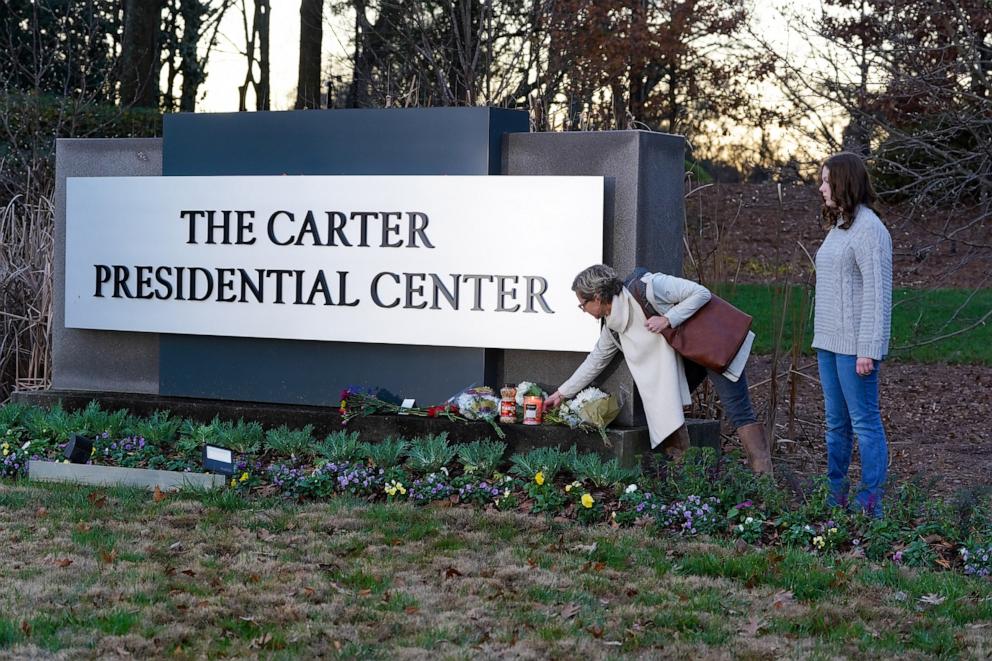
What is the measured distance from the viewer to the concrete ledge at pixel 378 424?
7148mm

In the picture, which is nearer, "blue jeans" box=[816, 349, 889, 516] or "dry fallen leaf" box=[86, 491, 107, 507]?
"blue jeans" box=[816, 349, 889, 516]

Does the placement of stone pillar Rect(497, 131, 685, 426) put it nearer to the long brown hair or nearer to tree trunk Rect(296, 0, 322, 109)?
the long brown hair

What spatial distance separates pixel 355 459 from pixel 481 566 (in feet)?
6.08

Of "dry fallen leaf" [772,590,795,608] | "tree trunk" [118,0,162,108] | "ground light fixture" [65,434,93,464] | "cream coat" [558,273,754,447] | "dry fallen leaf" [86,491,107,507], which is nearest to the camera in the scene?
→ "dry fallen leaf" [772,590,795,608]

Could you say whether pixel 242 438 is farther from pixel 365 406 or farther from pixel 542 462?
pixel 542 462

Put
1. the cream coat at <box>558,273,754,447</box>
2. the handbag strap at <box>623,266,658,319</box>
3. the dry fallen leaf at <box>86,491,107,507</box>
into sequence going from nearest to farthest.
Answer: the dry fallen leaf at <box>86,491,107,507</box>
the cream coat at <box>558,273,754,447</box>
the handbag strap at <box>623,266,658,319</box>

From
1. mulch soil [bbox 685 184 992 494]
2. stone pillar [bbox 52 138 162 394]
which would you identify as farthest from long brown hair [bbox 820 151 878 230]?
stone pillar [bbox 52 138 162 394]

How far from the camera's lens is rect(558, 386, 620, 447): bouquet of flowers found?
7086mm

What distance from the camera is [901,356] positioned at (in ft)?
43.5

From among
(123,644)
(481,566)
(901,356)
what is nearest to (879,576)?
(481,566)

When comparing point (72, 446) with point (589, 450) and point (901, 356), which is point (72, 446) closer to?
point (589, 450)

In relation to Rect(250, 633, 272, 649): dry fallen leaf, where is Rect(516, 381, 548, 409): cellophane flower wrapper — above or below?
above

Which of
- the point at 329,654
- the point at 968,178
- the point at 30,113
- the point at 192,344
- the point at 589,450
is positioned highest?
the point at 30,113

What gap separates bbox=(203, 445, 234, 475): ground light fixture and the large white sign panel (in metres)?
1.24
